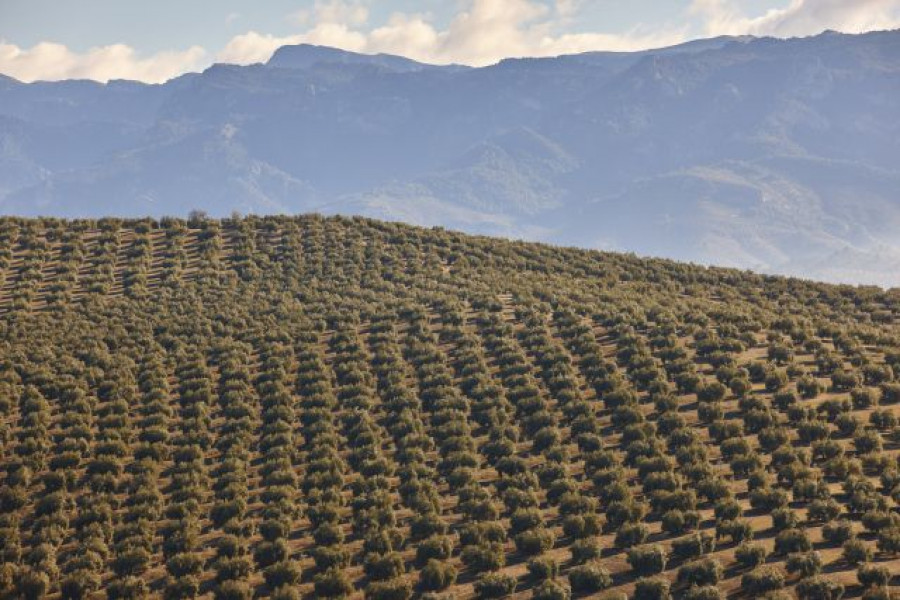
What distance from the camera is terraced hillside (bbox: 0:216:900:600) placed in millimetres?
29281

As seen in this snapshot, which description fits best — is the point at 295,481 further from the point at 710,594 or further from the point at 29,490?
the point at 710,594

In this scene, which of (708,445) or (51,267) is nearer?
(708,445)

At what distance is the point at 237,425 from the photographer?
41.9 meters

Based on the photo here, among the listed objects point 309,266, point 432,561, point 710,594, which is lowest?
point 710,594

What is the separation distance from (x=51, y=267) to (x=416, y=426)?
40148 mm

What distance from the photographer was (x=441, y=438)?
130 feet

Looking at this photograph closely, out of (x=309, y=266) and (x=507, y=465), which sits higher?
(x=309, y=266)

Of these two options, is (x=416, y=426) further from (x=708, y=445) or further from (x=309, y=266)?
(x=309, y=266)

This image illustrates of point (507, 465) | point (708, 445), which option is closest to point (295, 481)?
point (507, 465)

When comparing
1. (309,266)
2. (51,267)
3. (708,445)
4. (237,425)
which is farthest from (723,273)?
(51,267)

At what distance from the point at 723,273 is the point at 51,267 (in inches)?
1963

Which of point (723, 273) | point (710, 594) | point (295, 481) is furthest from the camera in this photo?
point (723, 273)

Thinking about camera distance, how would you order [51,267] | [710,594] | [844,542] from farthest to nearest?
1. [51,267]
2. [844,542]
3. [710,594]

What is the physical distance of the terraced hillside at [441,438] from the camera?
29281 mm
